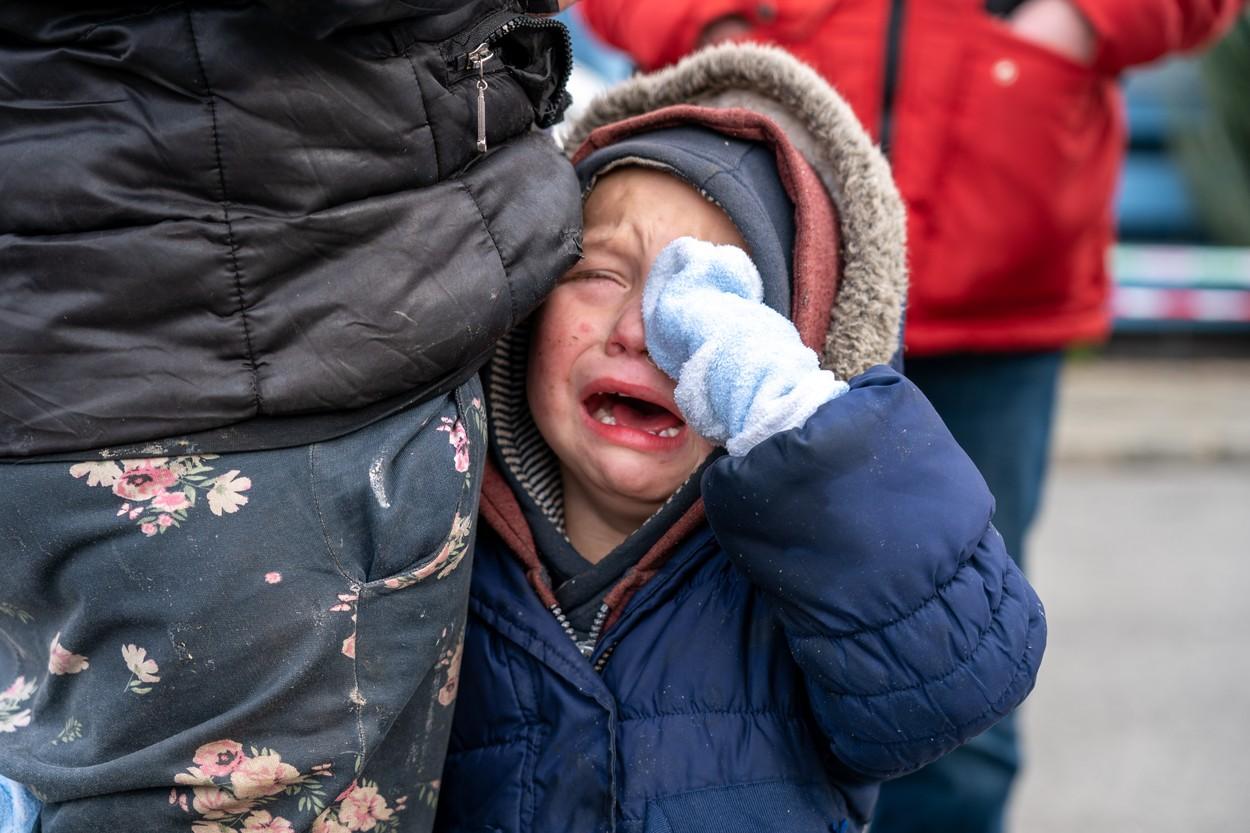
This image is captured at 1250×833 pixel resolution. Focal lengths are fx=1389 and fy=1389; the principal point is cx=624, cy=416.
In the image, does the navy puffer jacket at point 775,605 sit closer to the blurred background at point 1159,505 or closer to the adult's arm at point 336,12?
the adult's arm at point 336,12

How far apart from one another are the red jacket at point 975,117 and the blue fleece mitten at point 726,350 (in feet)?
3.12

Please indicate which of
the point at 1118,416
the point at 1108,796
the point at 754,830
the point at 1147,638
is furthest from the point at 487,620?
the point at 1118,416

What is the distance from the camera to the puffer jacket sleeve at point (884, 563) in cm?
126

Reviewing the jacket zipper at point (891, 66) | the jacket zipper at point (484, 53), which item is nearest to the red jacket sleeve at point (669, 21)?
the jacket zipper at point (891, 66)

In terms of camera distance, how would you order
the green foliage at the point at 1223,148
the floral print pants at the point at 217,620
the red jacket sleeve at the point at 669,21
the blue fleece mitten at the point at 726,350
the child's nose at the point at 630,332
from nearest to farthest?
the floral print pants at the point at 217,620, the blue fleece mitten at the point at 726,350, the child's nose at the point at 630,332, the red jacket sleeve at the point at 669,21, the green foliage at the point at 1223,148

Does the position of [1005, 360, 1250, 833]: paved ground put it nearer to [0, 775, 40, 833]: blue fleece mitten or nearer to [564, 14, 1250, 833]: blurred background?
[564, 14, 1250, 833]: blurred background

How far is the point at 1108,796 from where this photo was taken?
10.6ft

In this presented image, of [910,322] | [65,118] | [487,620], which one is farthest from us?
[910,322]

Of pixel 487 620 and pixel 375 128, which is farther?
pixel 487 620

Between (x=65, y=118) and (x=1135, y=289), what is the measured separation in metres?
6.24

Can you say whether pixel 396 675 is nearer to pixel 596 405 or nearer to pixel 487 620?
pixel 487 620

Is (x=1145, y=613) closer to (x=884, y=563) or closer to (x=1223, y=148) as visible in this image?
(x=884, y=563)

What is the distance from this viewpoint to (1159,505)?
5133 mm

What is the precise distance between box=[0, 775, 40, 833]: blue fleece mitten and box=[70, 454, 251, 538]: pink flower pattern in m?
0.31
